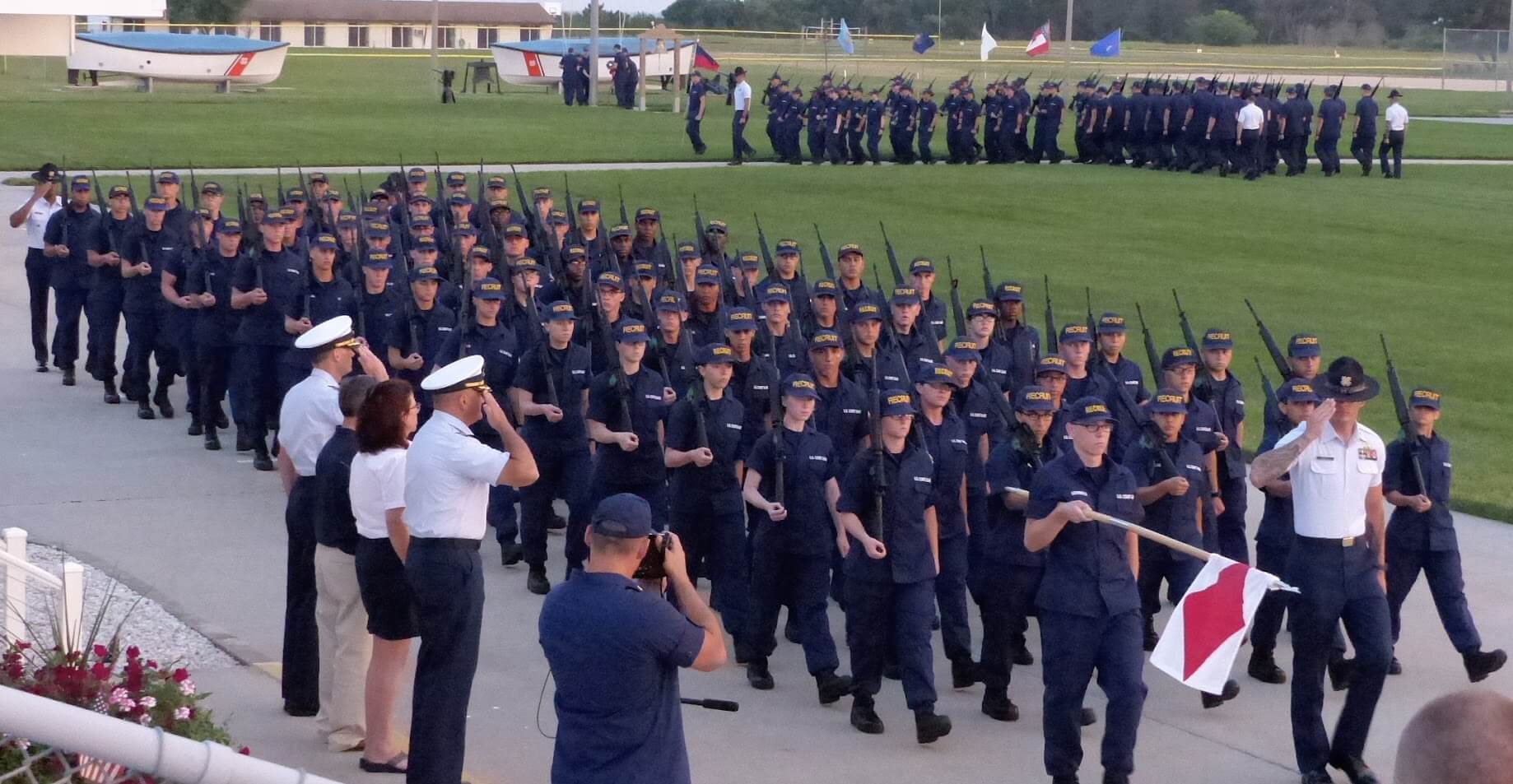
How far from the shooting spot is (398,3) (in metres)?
114

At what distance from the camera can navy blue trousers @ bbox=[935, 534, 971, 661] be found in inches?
345

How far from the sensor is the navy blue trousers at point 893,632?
788 centimetres

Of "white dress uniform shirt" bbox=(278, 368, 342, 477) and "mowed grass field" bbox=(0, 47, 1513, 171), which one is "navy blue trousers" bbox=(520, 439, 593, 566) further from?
"mowed grass field" bbox=(0, 47, 1513, 171)

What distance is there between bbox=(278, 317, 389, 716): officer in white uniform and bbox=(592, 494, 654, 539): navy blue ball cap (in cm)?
256

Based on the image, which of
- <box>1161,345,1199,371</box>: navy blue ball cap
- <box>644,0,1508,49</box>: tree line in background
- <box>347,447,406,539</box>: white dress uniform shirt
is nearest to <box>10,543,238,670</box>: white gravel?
<box>347,447,406,539</box>: white dress uniform shirt

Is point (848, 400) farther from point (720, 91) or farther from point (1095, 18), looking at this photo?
point (1095, 18)

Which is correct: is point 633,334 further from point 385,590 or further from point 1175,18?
point 1175,18

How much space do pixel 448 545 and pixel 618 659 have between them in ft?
5.34

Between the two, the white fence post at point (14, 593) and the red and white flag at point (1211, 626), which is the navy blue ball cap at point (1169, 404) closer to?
the red and white flag at point (1211, 626)

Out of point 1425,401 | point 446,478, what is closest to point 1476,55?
point 1425,401

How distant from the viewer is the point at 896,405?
823 centimetres

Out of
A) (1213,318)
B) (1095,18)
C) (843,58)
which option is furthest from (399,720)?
(1095,18)

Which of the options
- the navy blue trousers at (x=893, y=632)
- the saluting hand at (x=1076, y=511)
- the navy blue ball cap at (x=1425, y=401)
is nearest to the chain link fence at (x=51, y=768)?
the saluting hand at (x=1076, y=511)

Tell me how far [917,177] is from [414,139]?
477 inches
